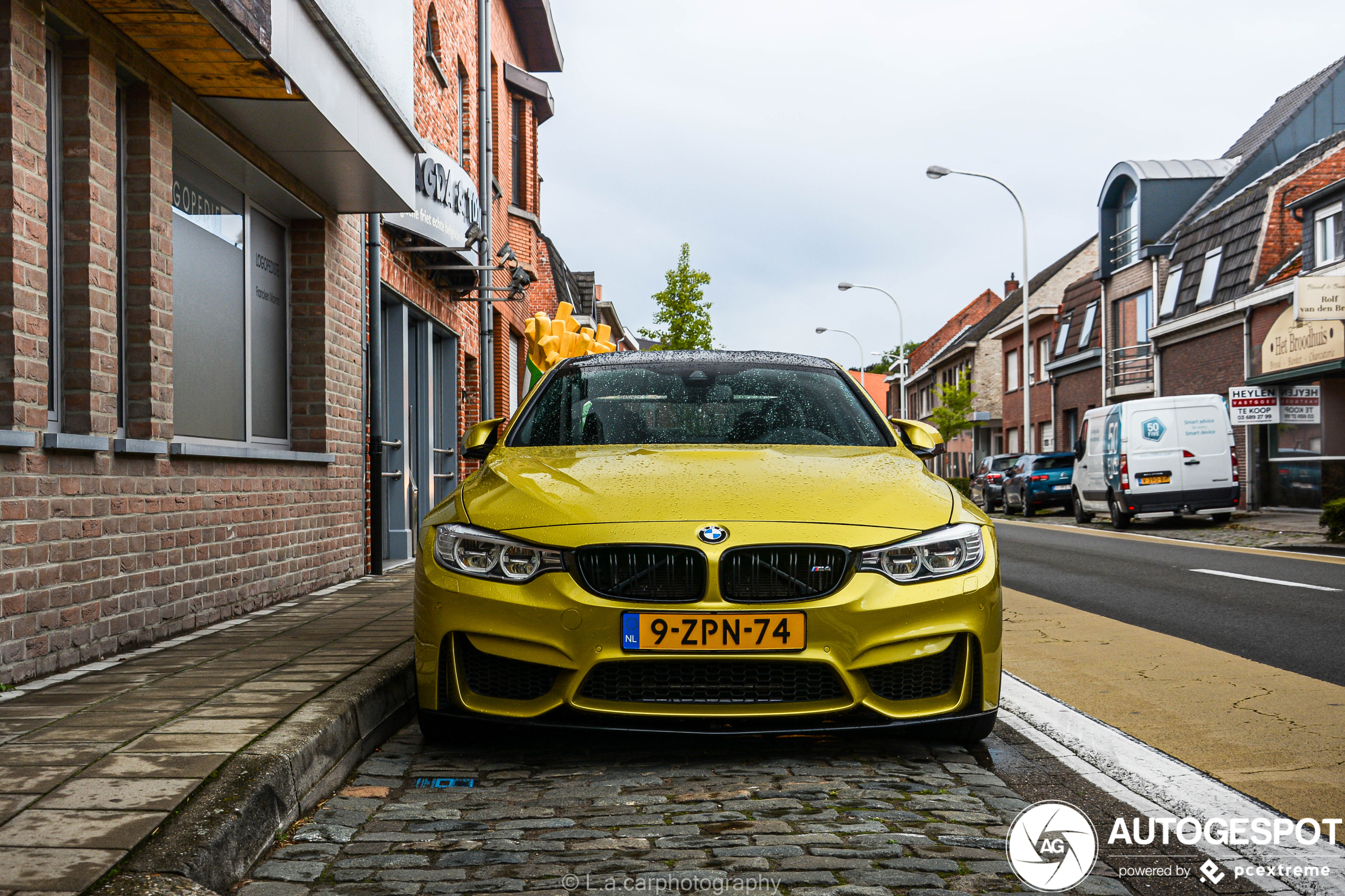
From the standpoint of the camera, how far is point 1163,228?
32.1 meters

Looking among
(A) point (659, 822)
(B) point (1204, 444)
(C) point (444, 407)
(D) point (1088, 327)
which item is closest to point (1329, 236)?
(B) point (1204, 444)

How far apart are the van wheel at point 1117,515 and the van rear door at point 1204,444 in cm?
111

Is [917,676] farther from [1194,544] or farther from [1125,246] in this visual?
[1125,246]

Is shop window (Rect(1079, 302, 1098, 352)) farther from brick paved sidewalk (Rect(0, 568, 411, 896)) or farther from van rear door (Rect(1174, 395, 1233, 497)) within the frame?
brick paved sidewalk (Rect(0, 568, 411, 896))

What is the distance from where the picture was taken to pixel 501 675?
3957 mm

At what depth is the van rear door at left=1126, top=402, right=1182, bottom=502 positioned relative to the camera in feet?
63.7

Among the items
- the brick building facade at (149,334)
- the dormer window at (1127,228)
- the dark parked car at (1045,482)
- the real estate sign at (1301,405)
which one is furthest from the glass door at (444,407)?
the dormer window at (1127,228)

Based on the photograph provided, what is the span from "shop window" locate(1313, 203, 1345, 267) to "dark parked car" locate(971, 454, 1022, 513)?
8919 millimetres

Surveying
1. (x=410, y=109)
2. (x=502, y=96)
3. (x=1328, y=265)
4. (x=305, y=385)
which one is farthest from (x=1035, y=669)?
(x=1328, y=265)

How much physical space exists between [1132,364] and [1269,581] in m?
22.9

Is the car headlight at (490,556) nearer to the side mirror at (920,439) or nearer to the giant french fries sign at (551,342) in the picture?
the side mirror at (920,439)

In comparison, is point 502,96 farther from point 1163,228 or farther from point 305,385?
point 1163,228

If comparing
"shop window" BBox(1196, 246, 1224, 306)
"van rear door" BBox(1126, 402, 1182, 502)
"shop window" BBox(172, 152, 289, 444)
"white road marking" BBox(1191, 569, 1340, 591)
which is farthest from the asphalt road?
"shop window" BBox(1196, 246, 1224, 306)

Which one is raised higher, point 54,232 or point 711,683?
point 54,232
